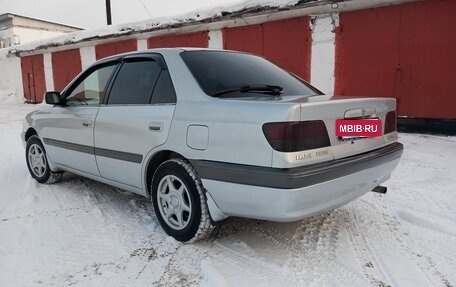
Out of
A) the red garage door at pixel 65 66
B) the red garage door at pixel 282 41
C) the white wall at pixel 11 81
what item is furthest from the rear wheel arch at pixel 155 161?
the white wall at pixel 11 81

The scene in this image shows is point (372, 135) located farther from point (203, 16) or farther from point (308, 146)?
point (203, 16)

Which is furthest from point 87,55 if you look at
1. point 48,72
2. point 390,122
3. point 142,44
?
point 390,122

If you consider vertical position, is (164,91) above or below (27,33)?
below

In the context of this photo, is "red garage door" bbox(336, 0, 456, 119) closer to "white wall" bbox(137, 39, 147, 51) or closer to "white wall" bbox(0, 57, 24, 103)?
"white wall" bbox(137, 39, 147, 51)

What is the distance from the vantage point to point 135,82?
335cm

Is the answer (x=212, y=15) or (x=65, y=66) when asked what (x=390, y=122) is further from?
(x=65, y=66)

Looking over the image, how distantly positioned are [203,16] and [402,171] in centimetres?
735

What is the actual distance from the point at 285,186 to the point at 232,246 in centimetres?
86

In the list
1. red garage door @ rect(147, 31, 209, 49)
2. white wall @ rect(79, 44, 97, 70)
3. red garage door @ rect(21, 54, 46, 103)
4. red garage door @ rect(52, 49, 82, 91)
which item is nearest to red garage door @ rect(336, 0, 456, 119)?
red garage door @ rect(147, 31, 209, 49)

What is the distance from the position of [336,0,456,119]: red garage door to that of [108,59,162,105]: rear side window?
21.6 feet

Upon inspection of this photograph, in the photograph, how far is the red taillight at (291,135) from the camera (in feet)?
7.41

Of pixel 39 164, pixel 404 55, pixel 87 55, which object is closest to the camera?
pixel 39 164

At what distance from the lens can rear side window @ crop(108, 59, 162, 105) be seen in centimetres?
318

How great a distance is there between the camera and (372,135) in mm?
2699
